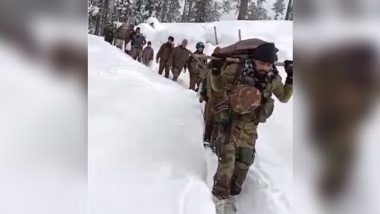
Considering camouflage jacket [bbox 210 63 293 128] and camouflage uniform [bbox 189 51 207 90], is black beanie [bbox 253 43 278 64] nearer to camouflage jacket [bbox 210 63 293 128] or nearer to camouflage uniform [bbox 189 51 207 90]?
camouflage jacket [bbox 210 63 293 128]

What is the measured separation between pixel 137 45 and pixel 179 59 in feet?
0.37

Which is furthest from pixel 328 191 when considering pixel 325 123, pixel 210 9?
pixel 210 9

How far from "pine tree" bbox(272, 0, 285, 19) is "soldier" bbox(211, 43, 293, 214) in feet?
0.27

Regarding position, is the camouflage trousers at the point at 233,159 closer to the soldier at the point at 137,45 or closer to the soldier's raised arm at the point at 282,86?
the soldier's raised arm at the point at 282,86

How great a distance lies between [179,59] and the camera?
1.04m

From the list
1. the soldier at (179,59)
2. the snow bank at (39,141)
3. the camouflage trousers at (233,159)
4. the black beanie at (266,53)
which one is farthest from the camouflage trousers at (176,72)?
the snow bank at (39,141)

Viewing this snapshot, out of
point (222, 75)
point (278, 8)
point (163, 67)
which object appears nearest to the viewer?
point (278, 8)

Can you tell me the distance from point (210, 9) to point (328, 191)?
1.47 ft

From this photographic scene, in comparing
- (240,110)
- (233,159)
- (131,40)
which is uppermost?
(131,40)

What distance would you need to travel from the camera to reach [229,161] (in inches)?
34.9

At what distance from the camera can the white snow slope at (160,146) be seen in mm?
658

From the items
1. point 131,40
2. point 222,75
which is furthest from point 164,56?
point 222,75

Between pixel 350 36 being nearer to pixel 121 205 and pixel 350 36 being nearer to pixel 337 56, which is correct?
pixel 337 56

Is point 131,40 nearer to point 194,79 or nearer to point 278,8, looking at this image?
point 194,79
